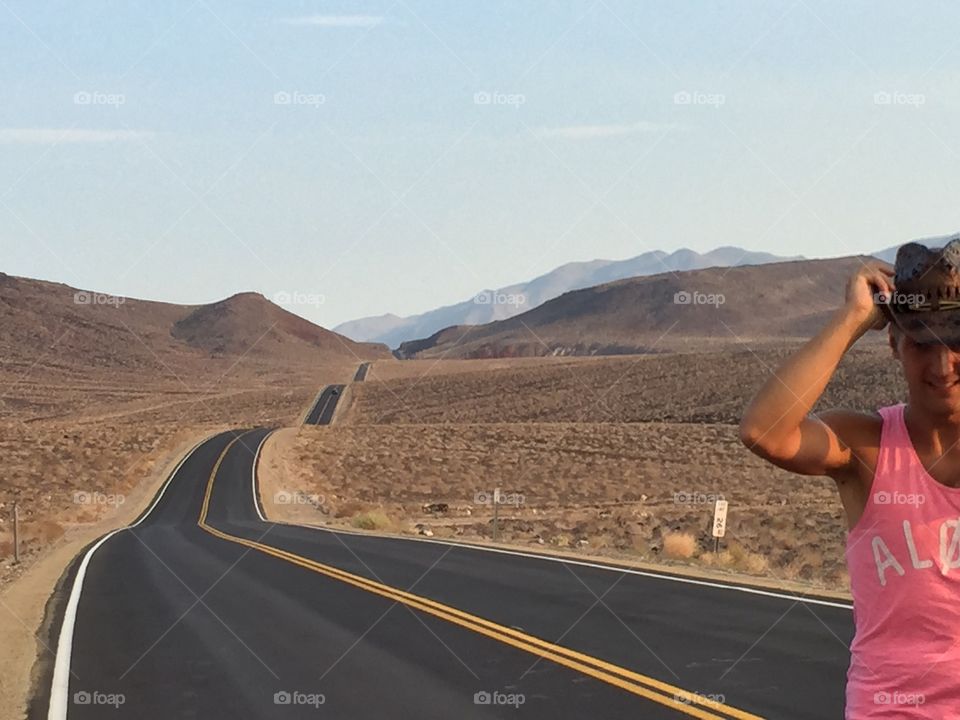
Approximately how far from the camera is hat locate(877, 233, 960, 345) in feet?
8.41

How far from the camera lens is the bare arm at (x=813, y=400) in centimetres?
274

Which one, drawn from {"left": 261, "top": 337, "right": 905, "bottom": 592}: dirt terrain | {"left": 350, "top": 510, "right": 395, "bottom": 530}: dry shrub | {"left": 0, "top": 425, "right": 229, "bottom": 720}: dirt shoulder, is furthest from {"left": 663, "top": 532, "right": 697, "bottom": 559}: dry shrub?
{"left": 350, "top": 510, "right": 395, "bottom": 530}: dry shrub

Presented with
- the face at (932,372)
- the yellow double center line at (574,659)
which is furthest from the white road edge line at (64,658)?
the face at (932,372)

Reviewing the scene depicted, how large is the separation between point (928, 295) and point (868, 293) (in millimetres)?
157

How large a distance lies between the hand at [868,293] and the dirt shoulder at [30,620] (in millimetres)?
9827

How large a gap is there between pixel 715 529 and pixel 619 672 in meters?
11.2

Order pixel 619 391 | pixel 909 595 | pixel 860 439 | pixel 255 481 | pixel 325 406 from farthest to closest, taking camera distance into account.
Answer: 1. pixel 325 406
2. pixel 619 391
3. pixel 255 481
4. pixel 860 439
5. pixel 909 595

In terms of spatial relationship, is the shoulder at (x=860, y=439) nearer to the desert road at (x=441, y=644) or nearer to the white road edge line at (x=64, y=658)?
the desert road at (x=441, y=644)

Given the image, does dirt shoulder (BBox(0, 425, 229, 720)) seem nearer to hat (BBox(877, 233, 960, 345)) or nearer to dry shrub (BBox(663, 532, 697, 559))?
hat (BBox(877, 233, 960, 345))

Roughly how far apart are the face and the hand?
8cm

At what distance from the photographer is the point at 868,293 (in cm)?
271

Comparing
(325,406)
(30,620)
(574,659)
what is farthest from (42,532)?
(325,406)

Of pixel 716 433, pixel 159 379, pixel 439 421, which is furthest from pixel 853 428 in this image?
pixel 159 379

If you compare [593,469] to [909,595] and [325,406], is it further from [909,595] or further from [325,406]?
[325,406]
